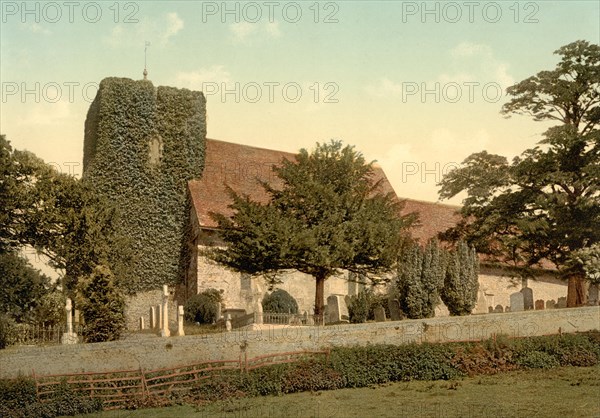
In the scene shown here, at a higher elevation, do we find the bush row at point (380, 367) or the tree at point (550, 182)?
the tree at point (550, 182)

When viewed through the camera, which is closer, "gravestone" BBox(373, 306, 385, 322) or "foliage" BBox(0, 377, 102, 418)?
"foliage" BBox(0, 377, 102, 418)

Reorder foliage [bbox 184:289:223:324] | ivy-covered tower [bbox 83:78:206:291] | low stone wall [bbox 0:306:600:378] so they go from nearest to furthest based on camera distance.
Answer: low stone wall [bbox 0:306:600:378] < foliage [bbox 184:289:223:324] < ivy-covered tower [bbox 83:78:206:291]

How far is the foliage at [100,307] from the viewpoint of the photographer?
25.7 meters

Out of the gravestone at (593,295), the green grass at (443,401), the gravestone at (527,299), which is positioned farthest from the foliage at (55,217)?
the gravestone at (593,295)

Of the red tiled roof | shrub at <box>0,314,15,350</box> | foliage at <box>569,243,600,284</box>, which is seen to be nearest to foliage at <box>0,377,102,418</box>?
shrub at <box>0,314,15,350</box>

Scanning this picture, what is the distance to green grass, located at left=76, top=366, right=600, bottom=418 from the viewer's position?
18547 mm

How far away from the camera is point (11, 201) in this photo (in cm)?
3547

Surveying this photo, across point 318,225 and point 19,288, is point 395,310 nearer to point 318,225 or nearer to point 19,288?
point 318,225

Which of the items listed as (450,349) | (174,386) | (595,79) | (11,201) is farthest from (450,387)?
(11,201)

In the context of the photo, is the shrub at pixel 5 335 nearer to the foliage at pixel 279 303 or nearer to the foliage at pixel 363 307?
the foliage at pixel 279 303

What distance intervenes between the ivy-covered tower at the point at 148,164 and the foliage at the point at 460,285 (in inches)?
609

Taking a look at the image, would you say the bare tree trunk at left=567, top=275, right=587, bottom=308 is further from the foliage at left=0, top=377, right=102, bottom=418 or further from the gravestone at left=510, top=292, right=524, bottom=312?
the foliage at left=0, top=377, right=102, bottom=418

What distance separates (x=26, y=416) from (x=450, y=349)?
1194 cm

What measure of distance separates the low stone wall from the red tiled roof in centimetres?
1341
